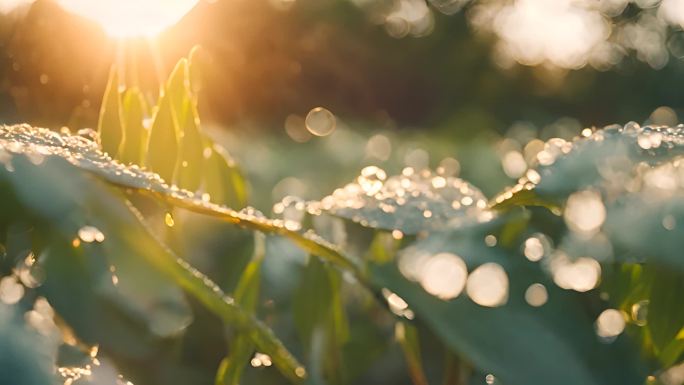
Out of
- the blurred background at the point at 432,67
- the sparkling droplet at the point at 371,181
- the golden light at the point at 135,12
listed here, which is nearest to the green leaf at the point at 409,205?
the sparkling droplet at the point at 371,181

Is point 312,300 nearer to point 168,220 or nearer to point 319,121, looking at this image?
point 168,220

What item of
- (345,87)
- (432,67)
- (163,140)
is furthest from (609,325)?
(432,67)

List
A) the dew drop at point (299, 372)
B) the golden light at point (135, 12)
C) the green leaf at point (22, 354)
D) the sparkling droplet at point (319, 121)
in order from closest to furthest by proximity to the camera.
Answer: the green leaf at point (22, 354), the dew drop at point (299, 372), the golden light at point (135, 12), the sparkling droplet at point (319, 121)

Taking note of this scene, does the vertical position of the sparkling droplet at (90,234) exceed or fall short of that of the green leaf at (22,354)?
it exceeds it

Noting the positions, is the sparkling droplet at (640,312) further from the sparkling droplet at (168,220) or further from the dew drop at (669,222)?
the sparkling droplet at (168,220)

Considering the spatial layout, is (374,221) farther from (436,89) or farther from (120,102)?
(436,89)

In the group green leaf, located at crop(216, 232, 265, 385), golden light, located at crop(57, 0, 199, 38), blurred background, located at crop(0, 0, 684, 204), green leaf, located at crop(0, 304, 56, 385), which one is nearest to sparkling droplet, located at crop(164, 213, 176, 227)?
green leaf, located at crop(216, 232, 265, 385)

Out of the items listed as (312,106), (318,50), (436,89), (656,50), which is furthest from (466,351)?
(656,50)
